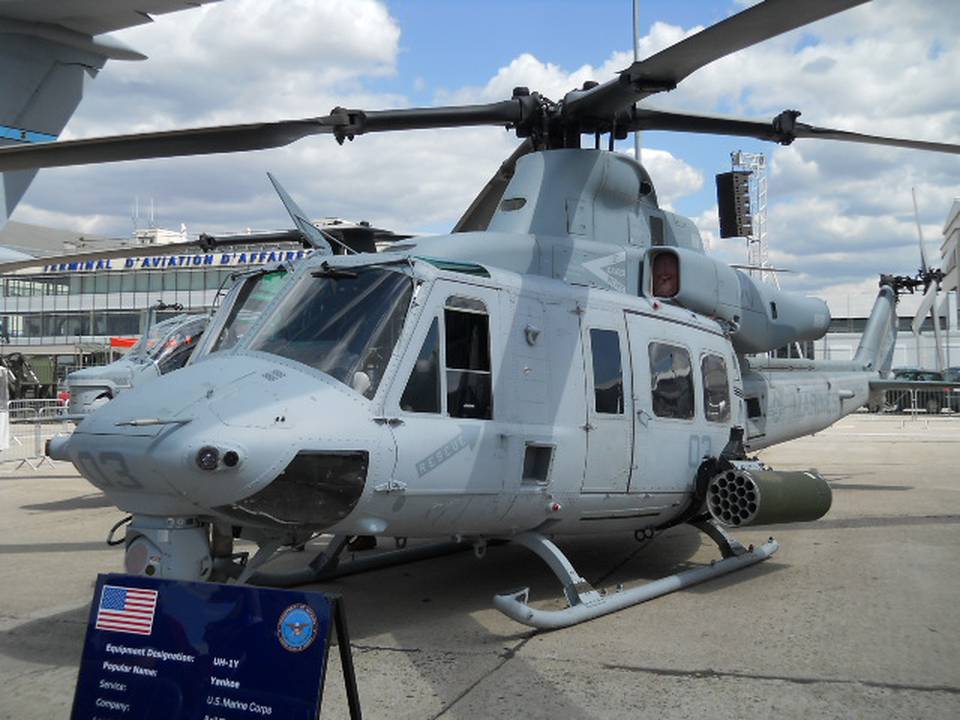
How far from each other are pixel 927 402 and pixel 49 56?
130 feet

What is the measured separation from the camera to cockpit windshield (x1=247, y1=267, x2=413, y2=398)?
5410 millimetres

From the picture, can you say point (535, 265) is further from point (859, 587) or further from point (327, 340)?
point (859, 587)

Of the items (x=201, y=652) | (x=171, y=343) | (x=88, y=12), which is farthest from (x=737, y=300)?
(x=88, y=12)

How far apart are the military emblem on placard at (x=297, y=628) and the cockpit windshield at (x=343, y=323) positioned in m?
2.18

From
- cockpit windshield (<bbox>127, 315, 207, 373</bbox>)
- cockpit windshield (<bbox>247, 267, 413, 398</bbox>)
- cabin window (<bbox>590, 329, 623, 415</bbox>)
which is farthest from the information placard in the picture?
cockpit windshield (<bbox>127, 315, 207, 373</bbox>)

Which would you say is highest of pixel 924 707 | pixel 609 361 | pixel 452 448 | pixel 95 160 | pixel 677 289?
pixel 95 160

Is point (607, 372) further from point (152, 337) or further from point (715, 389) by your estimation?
point (152, 337)

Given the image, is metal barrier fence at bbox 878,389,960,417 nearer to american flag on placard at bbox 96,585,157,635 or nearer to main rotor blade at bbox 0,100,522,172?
main rotor blade at bbox 0,100,522,172

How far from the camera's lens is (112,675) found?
11.3 feet

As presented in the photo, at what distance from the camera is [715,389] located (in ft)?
26.5

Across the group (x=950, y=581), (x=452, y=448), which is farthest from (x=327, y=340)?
(x=950, y=581)

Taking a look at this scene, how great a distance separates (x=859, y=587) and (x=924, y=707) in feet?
9.36

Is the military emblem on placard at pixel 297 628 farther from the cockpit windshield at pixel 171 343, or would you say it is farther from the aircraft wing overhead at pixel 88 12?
the cockpit windshield at pixel 171 343

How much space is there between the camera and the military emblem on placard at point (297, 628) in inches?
125
